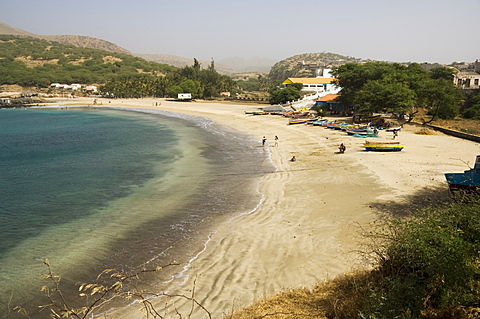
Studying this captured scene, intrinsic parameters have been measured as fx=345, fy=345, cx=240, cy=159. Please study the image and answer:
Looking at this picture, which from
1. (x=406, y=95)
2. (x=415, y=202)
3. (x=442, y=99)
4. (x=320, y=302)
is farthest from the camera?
(x=442, y=99)

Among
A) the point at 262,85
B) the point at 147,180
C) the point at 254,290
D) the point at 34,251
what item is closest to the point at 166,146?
the point at 147,180

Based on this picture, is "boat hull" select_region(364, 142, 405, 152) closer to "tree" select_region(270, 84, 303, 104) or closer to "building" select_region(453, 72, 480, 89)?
"tree" select_region(270, 84, 303, 104)

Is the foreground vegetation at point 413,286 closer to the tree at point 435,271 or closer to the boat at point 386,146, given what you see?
the tree at point 435,271

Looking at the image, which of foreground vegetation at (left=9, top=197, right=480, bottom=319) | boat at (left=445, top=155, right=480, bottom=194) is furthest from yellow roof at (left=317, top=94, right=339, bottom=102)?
foreground vegetation at (left=9, top=197, right=480, bottom=319)

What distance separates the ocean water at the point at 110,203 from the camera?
13688 millimetres

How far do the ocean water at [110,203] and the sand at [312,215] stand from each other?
4.93 feet

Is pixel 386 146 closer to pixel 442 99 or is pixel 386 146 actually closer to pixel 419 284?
pixel 442 99

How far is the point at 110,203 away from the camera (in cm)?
2075

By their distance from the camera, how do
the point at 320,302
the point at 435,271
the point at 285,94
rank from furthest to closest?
the point at 285,94
the point at 320,302
the point at 435,271

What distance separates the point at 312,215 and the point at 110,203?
12.0m

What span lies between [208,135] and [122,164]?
667 inches

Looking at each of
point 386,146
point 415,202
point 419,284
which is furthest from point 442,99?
point 419,284

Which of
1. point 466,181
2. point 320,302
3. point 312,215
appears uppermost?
point 466,181

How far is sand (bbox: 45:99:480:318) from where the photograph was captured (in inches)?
457
